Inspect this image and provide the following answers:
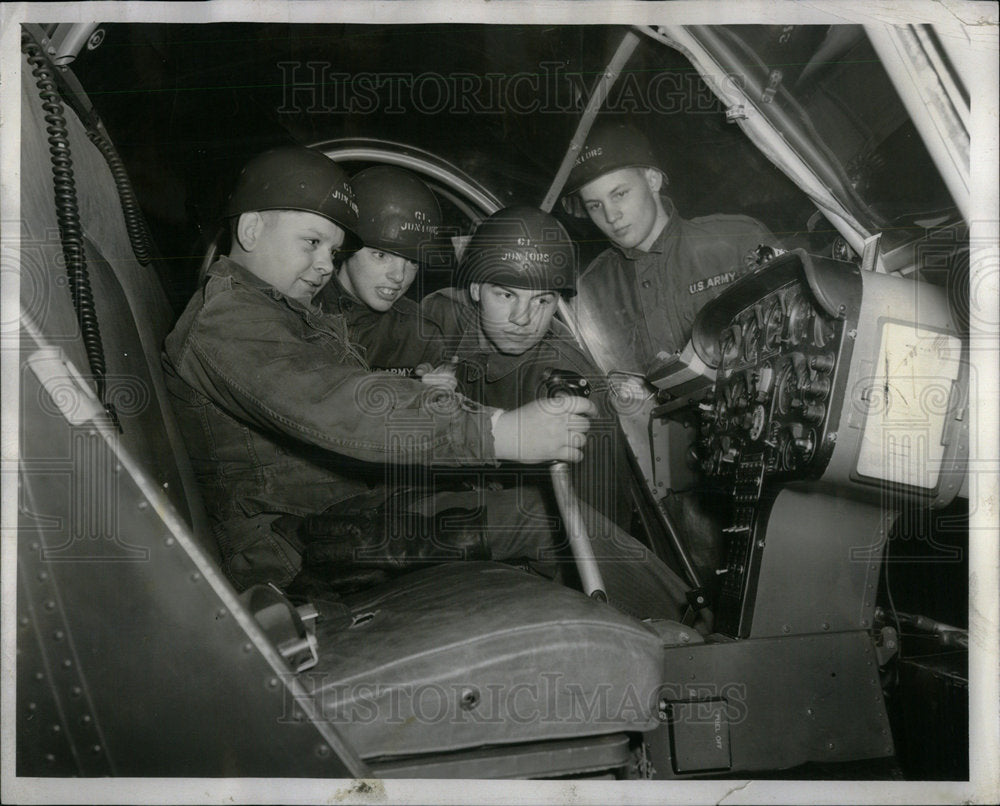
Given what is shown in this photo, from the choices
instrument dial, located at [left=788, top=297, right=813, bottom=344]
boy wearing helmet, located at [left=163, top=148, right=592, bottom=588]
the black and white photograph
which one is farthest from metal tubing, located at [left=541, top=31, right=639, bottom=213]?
instrument dial, located at [left=788, top=297, right=813, bottom=344]

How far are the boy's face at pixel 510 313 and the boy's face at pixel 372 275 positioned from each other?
236 millimetres

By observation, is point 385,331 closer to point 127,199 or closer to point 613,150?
point 127,199

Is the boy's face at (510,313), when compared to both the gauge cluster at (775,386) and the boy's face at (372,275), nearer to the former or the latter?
the boy's face at (372,275)

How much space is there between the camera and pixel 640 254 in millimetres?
2033

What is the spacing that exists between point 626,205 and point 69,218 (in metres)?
1.39

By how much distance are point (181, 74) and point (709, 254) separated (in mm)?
1396

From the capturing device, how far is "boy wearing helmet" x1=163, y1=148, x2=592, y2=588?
1283mm

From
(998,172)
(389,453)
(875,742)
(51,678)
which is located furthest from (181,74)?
(875,742)

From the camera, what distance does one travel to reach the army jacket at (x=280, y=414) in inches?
50.4

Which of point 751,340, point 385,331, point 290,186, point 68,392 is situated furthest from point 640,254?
point 68,392

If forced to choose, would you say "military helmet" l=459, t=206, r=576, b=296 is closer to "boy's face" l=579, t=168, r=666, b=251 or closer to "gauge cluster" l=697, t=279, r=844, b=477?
"boy's face" l=579, t=168, r=666, b=251

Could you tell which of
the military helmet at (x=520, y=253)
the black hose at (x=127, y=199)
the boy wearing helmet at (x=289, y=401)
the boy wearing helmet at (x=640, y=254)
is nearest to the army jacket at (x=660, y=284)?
the boy wearing helmet at (x=640, y=254)

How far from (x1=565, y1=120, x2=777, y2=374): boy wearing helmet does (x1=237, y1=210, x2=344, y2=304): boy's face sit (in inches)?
32.5

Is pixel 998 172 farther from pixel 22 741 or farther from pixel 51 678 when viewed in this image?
pixel 22 741
